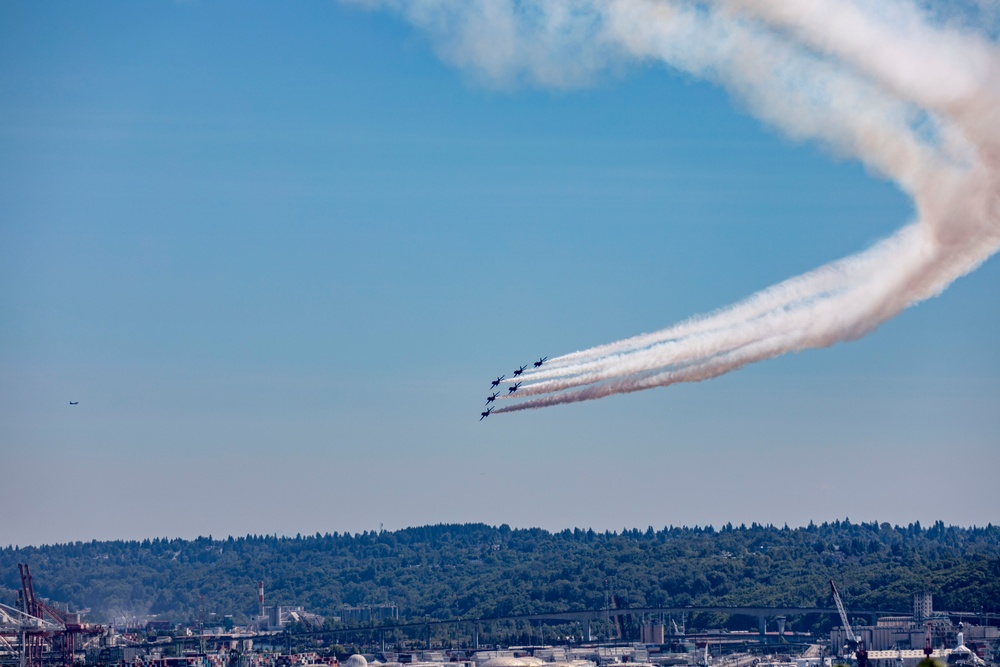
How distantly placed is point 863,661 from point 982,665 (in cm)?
2922

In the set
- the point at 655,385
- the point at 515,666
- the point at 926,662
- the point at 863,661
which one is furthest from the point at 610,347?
the point at 515,666

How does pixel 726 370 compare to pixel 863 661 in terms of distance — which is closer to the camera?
pixel 726 370

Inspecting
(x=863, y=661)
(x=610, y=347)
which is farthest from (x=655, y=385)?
(x=863, y=661)

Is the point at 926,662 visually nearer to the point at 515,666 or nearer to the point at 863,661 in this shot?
the point at 863,661

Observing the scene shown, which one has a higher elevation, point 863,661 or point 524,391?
point 524,391

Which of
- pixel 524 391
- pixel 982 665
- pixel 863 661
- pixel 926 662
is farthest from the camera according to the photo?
pixel 982 665

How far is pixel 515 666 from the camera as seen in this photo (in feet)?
653

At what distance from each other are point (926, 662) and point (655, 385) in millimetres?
32248

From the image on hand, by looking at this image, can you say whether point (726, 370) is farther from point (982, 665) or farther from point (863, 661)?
point (982, 665)

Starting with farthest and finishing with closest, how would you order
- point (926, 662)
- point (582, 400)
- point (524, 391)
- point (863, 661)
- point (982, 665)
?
1. point (982, 665)
2. point (863, 661)
3. point (524, 391)
4. point (582, 400)
5. point (926, 662)

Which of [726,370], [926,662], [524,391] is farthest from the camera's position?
[524,391]

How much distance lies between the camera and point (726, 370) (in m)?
99.1

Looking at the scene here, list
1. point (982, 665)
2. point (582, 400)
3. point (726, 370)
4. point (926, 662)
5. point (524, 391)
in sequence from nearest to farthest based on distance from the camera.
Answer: point (926, 662), point (726, 370), point (582, 400), point (524, 391), point (982, 665)

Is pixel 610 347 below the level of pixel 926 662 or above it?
above
